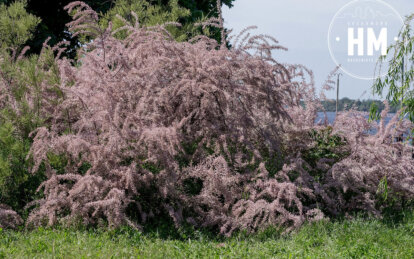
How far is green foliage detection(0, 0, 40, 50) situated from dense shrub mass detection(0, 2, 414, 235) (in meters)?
1.28

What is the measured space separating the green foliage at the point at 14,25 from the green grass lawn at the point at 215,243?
3.53m

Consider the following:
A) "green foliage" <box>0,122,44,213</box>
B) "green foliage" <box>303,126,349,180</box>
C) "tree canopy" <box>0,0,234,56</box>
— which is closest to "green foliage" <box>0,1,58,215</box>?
"green foliage" <box>0,122,44,213</box>

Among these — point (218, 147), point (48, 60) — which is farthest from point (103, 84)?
point (218, 147)

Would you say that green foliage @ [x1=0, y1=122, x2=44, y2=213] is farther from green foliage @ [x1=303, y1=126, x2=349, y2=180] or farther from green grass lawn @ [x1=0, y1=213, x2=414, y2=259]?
green foliage @ [x1=303, y1=126, x2=349, y2=180]

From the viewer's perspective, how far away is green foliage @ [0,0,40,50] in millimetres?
7410

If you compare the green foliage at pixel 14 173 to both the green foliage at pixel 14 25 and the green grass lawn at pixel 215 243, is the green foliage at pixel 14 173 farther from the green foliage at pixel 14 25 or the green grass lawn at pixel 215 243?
the green foliage at pixel 14 25

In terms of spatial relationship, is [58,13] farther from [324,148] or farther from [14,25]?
[324,148]

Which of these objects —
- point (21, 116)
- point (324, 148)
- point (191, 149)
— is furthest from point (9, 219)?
point (324, 148)

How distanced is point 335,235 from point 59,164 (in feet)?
12.0

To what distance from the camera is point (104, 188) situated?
551cm

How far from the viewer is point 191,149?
6.44 meters

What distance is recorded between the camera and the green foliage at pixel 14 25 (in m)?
7.41

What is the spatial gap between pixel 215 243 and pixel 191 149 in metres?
1.63

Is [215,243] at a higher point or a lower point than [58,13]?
lower
